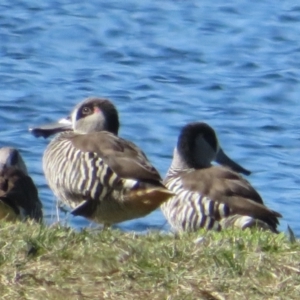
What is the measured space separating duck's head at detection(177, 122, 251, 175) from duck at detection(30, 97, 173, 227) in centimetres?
108

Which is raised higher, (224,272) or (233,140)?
(224,272)

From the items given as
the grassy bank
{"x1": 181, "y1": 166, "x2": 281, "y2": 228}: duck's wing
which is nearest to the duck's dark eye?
{"x1": 181, "y1": 166, "x2": 281, "y2": 228}: duck's wing

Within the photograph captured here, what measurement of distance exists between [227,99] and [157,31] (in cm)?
321

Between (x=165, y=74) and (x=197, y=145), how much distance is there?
6832 mm

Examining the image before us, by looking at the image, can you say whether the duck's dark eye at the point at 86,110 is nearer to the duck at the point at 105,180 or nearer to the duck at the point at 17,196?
the duck at the point at 105,180

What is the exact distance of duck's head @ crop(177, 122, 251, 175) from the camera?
10.7 meters

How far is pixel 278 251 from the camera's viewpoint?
6.47 metres

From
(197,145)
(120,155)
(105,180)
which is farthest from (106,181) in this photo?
(197,145)

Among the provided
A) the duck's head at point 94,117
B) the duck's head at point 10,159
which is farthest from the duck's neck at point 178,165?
the duck's head at point 10,159

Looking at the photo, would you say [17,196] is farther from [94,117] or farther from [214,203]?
[214,203]

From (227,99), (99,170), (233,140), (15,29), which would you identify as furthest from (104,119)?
(15,29)

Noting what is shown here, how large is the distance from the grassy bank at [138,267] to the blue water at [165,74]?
5209 mm

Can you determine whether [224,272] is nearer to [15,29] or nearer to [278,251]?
[278,251]

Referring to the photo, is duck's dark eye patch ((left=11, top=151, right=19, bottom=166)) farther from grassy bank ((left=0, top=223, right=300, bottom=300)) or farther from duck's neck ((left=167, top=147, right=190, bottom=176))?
grassy bank ((left=0, top=223, right=300, bottom=300))
